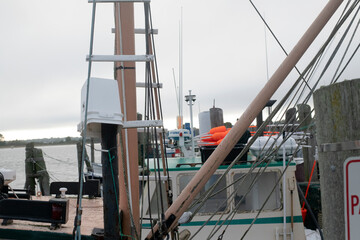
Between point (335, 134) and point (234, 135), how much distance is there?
3.94 ft

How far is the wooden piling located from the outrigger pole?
1093 mm

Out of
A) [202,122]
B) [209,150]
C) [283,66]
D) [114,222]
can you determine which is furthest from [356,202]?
[202,122]

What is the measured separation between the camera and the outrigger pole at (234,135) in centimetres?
291

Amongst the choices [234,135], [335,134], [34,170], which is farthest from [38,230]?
[34,170]

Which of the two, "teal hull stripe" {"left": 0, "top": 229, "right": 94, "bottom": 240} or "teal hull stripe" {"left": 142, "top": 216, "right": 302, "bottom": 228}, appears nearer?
"teal hull stripe" {"left": 0, "top": 229, "right": 94, "bottom": 240}

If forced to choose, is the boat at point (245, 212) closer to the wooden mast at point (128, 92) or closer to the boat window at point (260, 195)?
the boat window at point (260, 195)

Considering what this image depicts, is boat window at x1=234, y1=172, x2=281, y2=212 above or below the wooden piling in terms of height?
below

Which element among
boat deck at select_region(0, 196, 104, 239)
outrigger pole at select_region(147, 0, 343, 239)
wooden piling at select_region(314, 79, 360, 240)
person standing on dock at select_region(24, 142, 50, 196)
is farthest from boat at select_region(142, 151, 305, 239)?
person standing on dock at select_region(24, 142, 50, 196)

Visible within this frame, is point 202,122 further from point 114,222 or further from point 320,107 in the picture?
point 320,107

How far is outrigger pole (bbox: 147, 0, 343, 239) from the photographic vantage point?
2906 mm

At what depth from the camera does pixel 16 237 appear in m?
4.42

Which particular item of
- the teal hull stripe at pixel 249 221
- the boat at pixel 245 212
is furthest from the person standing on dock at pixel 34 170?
the teal hull stripe at pixel 249 221

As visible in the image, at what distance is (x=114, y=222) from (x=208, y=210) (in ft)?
9.37

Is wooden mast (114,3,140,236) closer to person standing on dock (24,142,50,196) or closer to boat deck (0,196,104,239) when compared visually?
boat deck (0,196,104,239)
